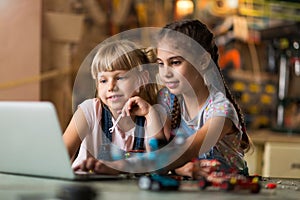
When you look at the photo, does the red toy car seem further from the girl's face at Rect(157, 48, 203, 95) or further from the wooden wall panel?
the wooden wall panel

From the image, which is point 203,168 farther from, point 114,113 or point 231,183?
point 114,113

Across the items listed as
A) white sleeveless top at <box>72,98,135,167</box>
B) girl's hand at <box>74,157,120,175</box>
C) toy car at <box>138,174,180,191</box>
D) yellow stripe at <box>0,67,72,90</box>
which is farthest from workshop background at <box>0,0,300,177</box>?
toy car at <box>138,174,180,191</box>

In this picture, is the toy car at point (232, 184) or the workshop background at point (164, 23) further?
the workshop background at point (164, 23)

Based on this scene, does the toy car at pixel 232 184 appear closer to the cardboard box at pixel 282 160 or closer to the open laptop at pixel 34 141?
the open laptop at pixel 34 141

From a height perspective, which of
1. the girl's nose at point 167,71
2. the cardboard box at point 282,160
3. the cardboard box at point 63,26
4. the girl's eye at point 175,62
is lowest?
the cardboard box at point 282,160

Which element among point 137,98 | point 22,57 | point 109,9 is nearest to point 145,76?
point 137,98

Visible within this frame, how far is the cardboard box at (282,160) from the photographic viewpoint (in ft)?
8.66

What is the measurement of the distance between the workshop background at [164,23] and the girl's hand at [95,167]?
3.48 ft

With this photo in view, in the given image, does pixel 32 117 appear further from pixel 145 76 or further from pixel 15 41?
pixel 15 41

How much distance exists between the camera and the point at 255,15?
11.0ft

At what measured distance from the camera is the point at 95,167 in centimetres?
107

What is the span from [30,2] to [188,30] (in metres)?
1.48

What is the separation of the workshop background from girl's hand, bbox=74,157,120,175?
1062 mm

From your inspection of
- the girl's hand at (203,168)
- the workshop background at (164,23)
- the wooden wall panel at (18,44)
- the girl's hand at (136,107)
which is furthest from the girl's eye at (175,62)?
the wooden wall panel at (18,44)
